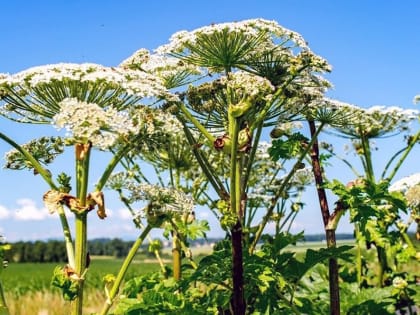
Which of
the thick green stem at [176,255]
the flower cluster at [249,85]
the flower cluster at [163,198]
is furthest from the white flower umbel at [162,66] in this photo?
the thick green stem at [176,255]

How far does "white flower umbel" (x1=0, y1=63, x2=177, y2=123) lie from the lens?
3713mm

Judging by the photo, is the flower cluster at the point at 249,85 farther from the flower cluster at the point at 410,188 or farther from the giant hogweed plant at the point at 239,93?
the flower cluster at the point at 410,188

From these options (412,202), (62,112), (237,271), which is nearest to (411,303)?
(412,202)

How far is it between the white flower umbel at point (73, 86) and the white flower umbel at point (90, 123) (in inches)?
7.8

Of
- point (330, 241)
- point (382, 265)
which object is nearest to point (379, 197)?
point (330, 241)

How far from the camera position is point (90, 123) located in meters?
3.53

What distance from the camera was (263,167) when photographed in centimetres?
759

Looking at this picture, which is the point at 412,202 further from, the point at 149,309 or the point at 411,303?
the point at 149,309

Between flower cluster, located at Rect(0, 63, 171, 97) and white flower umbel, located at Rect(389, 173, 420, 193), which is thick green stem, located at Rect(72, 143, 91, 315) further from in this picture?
white flower umbel, located at Rect(389, 173, 420, 193)

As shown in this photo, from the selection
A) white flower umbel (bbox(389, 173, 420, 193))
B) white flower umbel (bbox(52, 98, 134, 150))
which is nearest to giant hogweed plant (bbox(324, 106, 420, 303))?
white flower umbel (bbox(389, 173, 420, 193))

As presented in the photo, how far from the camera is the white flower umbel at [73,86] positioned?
371cm

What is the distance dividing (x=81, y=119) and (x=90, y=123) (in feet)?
0.20

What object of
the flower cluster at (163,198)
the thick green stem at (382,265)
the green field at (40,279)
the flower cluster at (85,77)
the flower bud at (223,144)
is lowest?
the green field at (40,279)

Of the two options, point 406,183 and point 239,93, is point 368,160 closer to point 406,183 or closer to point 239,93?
point 406,183
